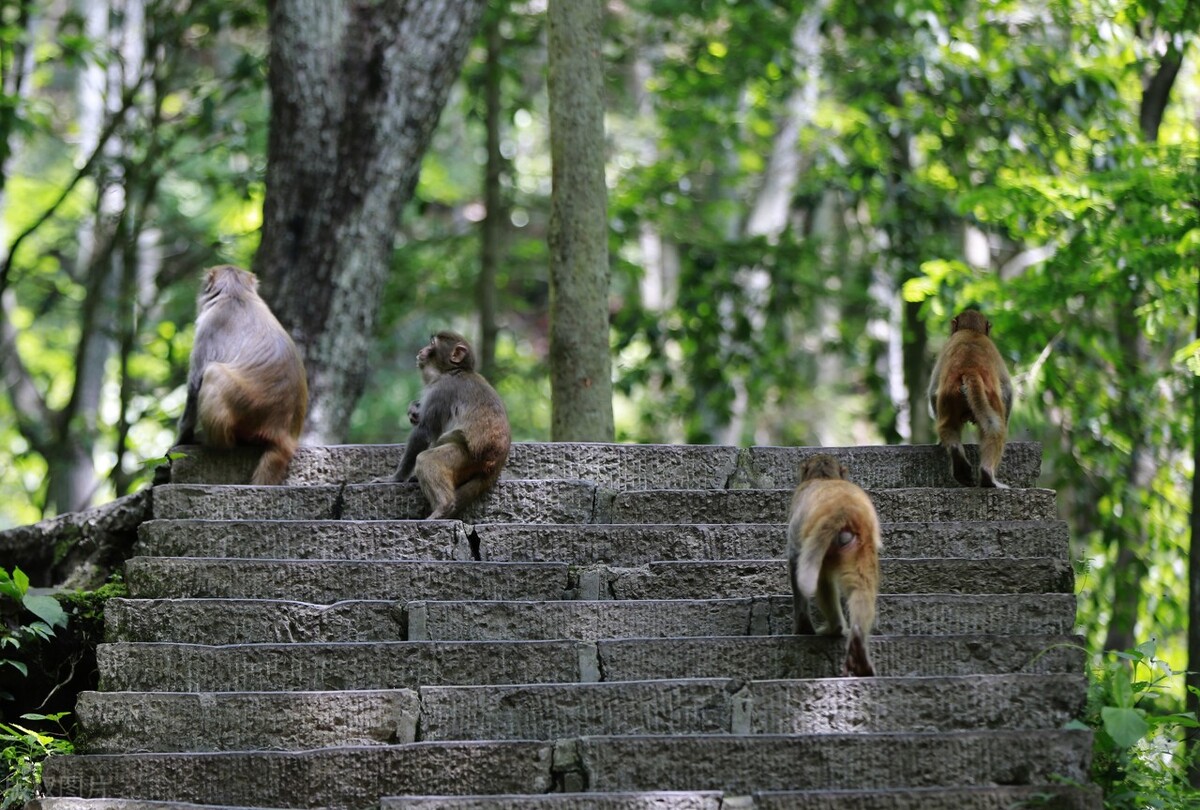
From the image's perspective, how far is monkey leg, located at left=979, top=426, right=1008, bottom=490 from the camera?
657cm

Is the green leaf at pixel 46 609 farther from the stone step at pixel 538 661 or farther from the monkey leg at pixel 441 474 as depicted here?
the monkey leg at pixel 441 474

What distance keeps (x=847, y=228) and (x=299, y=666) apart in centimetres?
1303

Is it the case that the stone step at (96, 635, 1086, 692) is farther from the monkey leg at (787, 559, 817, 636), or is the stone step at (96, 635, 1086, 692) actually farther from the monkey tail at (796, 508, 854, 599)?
the monkey tail at (796, 508, 854, 599)

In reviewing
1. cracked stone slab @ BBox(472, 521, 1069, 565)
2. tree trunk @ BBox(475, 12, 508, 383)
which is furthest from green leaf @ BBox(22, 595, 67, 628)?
tree trunk @ BBox(475, 12, 508, 383)

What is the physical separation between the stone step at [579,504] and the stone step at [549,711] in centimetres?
144

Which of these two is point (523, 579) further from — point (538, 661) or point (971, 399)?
point (971, 399)

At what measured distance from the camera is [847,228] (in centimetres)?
1725

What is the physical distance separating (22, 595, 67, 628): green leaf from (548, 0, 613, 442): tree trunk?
3182 mm

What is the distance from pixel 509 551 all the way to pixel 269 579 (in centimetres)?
111

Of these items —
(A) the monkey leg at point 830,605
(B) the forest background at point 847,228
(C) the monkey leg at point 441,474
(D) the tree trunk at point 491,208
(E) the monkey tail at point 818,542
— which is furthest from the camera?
(D) the tree trunk at point 491,208

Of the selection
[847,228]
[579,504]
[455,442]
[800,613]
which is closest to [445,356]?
[455,442]

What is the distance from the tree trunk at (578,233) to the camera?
8.30 m

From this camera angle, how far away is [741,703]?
17.1ft

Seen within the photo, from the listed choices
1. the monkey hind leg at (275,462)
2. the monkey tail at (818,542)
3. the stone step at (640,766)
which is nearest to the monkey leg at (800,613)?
the monkey tail at (818,542)
